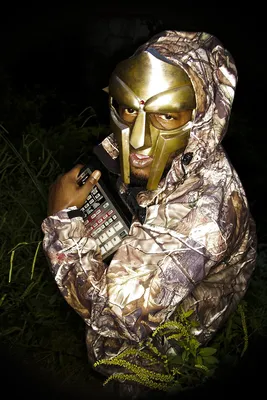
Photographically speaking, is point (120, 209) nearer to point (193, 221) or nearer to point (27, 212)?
point (193, 221)

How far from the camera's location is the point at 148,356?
2588 mm

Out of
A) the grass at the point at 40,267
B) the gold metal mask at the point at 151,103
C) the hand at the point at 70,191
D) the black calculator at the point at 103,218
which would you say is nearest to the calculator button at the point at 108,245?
the black calculator at the point at 103,218

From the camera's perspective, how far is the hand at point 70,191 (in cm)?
281

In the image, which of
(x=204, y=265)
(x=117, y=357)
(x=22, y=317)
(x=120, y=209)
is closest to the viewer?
(x=204, y=265)

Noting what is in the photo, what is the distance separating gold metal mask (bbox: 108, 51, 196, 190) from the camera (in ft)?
8.23

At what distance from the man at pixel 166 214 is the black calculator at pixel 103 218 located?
0.09 metres

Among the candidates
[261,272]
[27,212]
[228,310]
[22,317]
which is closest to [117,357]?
[228,310]

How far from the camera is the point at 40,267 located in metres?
3.69

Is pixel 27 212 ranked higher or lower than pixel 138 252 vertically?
lower

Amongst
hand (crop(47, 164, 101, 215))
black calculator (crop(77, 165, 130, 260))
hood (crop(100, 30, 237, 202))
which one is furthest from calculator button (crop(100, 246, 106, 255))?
hood (crop(100, 30, 237, 202))

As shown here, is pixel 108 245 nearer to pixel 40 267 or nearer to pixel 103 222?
pixel 103 222

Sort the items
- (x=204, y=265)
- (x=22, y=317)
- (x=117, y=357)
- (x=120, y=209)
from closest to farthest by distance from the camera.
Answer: (x=204, y=265), (x=117, y=357), (x=120, y=209), (x=22, y=317)

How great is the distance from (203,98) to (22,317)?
161cm

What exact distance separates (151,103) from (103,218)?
2.02ft
